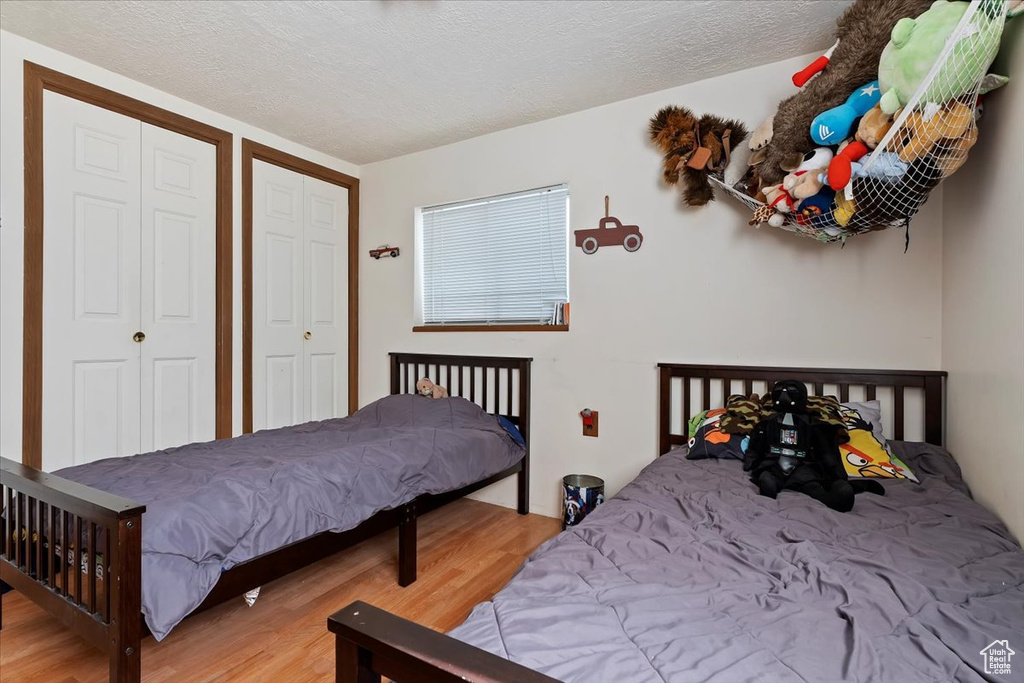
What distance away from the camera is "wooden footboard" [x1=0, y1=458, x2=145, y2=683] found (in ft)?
4.18

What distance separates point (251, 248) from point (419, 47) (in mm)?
1625

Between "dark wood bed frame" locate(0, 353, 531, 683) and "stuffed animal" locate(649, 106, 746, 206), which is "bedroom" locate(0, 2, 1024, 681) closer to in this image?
"stuffed animal" locate(649, 106, 746, 206)

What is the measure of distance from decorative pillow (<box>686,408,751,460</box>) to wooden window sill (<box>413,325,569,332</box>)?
102cm

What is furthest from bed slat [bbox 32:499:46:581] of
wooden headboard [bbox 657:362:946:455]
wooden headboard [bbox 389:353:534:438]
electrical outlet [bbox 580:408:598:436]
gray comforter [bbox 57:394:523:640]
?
wooden headboard [bbox 657:362:946:455]

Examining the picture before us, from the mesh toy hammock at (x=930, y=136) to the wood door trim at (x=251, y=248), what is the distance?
3013 mm

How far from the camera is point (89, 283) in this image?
2.43 metres

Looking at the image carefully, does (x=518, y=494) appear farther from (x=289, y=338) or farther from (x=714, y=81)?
(x=714, y=81)

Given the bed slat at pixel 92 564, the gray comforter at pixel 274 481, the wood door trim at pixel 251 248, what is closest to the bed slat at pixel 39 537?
the gray comforter at pixel 274 481

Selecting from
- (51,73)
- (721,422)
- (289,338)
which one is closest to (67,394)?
(289,338)

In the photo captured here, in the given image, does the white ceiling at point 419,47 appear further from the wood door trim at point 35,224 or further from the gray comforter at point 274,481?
the gray comforter at point 274,481

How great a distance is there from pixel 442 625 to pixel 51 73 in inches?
115

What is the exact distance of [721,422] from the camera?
85.4 inches

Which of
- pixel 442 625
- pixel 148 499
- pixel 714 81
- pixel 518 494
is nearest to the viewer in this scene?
pixel 148 499

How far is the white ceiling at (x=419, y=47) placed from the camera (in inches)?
78.5
